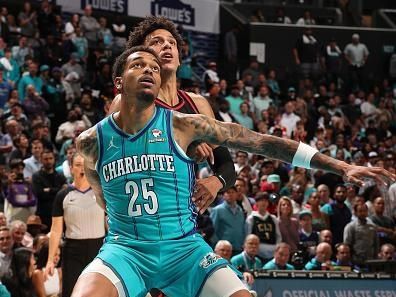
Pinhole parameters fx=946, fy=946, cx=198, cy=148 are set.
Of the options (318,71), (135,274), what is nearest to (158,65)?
(135,274)

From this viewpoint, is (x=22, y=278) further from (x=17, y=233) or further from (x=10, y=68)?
(x=10, y=68)

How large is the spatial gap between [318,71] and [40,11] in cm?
794

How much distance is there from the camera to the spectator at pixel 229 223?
13227mm

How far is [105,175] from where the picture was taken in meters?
5.93

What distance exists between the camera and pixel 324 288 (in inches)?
445

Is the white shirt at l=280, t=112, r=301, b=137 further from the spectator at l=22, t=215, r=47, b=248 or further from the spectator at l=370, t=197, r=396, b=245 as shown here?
the spectator at l=22, t=215, r=47, b=248

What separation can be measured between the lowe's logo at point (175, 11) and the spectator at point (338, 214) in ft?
27.2

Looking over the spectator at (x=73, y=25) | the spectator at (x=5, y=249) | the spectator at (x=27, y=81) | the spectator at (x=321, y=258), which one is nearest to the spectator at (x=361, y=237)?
the spectator at (x=321, y=258)

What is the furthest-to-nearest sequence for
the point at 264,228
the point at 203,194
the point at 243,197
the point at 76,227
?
the point at 243,197
the point at 264,228
the point at 76,227
the point at 203,194

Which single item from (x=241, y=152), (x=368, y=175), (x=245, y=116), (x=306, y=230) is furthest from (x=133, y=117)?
(x=245, y=116)

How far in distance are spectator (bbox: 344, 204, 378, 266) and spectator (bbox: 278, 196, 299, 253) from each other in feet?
3.00

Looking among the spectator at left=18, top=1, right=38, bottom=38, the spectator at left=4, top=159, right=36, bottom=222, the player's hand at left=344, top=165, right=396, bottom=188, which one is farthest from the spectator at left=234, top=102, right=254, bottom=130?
the player's hand at left=344, top=165, right=396, bottom=188

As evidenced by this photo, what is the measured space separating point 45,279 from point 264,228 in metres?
3.46

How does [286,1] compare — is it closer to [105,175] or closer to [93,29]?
[93,29]
